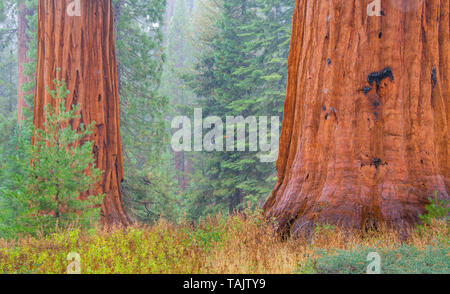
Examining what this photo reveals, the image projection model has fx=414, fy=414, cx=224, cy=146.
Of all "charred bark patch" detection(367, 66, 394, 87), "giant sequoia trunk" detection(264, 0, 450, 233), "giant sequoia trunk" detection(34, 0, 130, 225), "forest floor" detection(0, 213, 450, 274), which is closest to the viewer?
"forest floor" detection(0, 213, 450, 274)

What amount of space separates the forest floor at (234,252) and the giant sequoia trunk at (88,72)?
144 inches

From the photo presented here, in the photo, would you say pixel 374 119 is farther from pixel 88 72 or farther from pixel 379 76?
pixel 88 72

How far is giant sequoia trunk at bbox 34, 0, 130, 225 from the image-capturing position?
8.93 metres

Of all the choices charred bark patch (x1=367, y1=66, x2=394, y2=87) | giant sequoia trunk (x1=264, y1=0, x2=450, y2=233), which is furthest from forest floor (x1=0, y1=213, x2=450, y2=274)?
charred bark patch (x1=367, y1=66, x2=394, y2=87)

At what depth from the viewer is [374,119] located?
6059 mm

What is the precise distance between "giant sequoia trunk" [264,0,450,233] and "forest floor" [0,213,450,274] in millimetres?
577

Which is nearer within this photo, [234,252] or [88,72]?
[234,252]

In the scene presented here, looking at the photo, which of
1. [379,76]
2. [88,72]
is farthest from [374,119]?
[88,72]

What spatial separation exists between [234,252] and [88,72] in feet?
20.7

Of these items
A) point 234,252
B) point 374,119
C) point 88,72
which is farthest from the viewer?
point 88,72

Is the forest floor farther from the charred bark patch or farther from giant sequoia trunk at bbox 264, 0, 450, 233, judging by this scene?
the charred bark patch

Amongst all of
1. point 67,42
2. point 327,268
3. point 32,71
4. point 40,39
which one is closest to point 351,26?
point 327,268

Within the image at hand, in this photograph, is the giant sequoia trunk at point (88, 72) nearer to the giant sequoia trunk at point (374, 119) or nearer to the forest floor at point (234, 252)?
the forest floor at point (234, 252)
